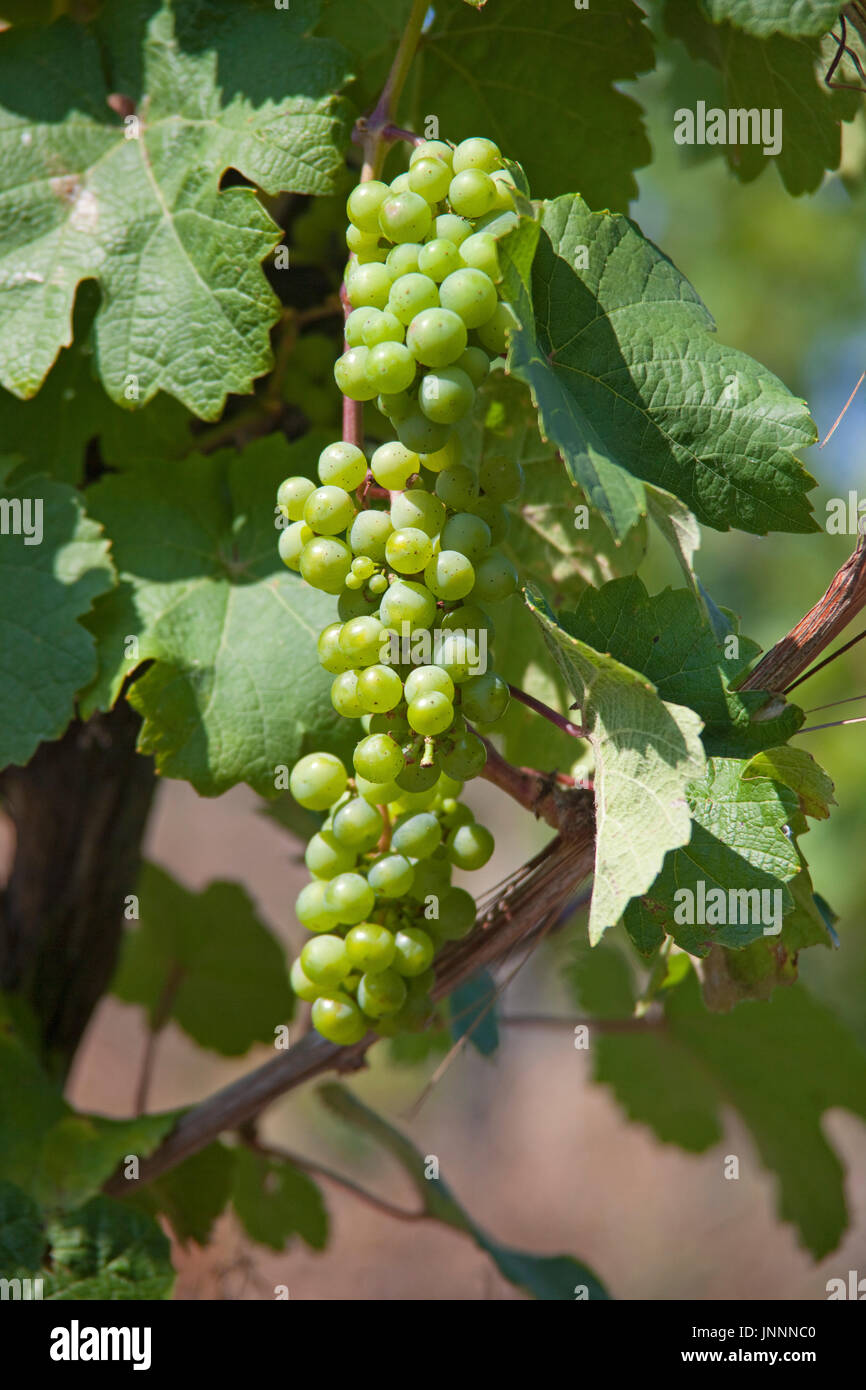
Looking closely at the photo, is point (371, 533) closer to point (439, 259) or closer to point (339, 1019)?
point (439, 259)

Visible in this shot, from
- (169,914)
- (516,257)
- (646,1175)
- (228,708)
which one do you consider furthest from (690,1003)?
(646,1175)

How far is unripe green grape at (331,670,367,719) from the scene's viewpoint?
787 mm

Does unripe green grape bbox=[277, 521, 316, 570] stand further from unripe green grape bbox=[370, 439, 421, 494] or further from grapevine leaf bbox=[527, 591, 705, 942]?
grapevine leaf bbox=[527, 591, 705, 942]

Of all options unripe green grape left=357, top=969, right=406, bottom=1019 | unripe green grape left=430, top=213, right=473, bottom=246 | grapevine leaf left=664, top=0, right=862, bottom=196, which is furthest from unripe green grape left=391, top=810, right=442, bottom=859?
grapevine leaf left=664, top=0, right=862, bottom=196

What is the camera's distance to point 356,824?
0.87 meters

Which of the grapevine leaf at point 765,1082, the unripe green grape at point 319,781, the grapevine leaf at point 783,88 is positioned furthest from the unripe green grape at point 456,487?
the grapevine leaf at point 765,1082

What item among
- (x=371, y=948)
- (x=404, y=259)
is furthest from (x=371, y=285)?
(x=371, y=948)

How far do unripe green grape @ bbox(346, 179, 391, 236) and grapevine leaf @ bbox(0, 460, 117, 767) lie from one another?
41 cm

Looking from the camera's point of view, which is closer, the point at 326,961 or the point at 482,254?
the point at 482,254

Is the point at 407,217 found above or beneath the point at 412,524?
above

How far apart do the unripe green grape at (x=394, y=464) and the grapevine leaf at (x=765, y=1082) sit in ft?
3.62

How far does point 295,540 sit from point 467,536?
0.51 feet

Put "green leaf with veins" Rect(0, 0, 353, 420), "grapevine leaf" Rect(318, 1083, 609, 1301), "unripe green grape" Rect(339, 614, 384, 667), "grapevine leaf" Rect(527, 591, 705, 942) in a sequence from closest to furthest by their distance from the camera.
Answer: "grapevine leaf" Rect(527, 591, 705, 942) < "unripe green grape" Rect(339, 614, 384, 667) < "green leaf with veins" Rect(0, 0, 353, 420) < "grapevine leaf" Rect(318, 1083, 609, 1301)
